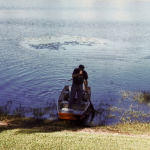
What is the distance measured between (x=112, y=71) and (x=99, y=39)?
47.2 feet

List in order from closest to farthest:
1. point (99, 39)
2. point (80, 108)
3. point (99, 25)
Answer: point (80, 108), point (99, 39), point (99, 25)

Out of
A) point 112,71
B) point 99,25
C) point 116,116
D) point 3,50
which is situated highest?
point 99,25

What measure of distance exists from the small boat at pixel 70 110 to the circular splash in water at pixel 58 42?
15804 mm

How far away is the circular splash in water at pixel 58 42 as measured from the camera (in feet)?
104

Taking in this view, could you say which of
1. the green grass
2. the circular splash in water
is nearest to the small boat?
the green grass

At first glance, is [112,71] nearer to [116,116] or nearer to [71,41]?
[116,116]

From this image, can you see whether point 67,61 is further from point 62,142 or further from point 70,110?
point 62,142

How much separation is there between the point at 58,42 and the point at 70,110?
21.6 meters

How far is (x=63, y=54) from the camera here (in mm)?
28047

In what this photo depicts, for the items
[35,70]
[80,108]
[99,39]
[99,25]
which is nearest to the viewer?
[80,108]

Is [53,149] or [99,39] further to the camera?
[99,39]

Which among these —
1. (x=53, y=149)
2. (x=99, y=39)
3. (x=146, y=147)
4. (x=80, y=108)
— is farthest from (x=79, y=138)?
(x=99, y=39)

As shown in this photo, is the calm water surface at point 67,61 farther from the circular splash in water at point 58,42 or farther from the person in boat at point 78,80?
the person in boat at point 78,80

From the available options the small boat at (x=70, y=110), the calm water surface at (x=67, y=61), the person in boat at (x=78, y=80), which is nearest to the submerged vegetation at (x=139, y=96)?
the calm water surface at (x=67, y=61)
